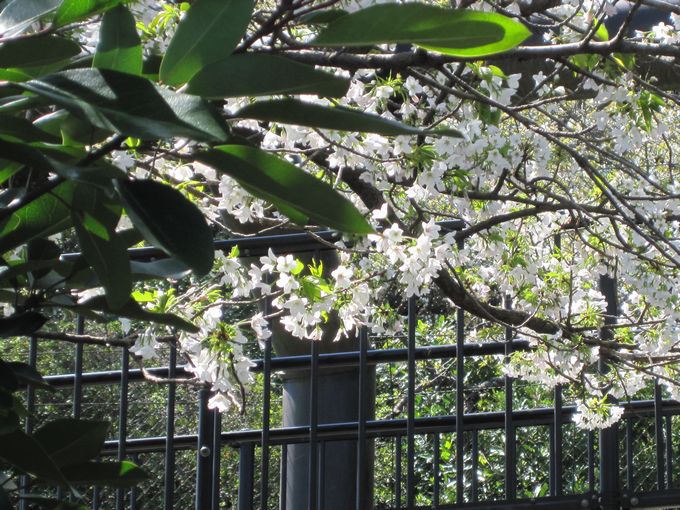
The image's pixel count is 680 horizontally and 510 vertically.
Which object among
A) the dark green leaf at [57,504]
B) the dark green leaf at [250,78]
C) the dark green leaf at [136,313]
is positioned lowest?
the dark green leaf at [57,504]

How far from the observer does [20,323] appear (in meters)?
1.01

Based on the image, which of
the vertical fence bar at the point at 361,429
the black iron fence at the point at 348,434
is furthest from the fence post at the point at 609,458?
the vertical fence bar at the point at 361,429

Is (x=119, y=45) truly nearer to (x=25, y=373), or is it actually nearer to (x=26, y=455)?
(x=26, y=455)

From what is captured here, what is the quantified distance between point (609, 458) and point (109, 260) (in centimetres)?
257

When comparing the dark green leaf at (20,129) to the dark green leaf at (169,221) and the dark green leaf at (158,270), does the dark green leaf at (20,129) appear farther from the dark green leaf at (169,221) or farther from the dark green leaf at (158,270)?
the dark green leaf at (158,270)

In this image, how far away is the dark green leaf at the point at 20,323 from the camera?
0.99 metres

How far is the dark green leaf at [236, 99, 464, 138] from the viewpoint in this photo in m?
0.64

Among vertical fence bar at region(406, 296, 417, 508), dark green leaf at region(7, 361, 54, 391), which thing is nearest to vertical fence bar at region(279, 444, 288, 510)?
vertical fence bar at region(406, 296, 417, 508)

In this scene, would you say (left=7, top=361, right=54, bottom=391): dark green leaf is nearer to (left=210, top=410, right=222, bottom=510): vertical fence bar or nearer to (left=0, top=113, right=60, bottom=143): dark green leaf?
(left=0, top=113, right=60, bottom=143): dark green leaf

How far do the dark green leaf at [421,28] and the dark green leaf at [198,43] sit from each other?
0.28ft

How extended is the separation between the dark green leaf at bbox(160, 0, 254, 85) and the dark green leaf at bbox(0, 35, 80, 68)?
13 cm

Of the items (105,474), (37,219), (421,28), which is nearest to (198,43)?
(421,28)

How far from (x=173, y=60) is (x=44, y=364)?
678 cm

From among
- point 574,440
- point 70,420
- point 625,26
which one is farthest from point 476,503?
point 574,440
